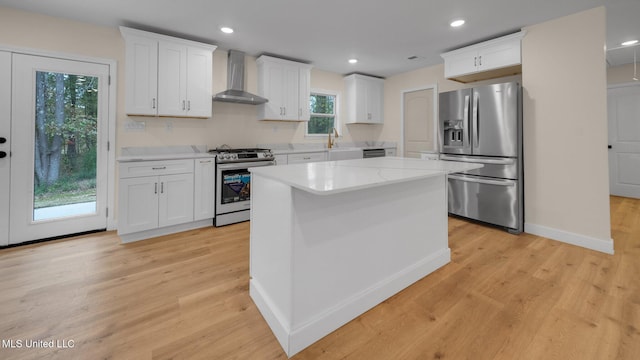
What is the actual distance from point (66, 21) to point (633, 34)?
6722 mm

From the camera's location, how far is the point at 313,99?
17.0 ft

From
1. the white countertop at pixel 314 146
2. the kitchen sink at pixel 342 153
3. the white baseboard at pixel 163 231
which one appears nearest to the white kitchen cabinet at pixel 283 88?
the white countertop at pixel 314 146

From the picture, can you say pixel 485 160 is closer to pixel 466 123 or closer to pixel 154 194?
pixel 466 123

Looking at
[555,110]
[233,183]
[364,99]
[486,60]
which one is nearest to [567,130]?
[555,110]

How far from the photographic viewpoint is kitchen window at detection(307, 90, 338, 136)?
5148 mm

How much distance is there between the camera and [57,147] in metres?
3.06

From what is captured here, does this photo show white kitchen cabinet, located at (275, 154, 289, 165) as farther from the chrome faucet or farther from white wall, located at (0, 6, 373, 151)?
the chrome faucet

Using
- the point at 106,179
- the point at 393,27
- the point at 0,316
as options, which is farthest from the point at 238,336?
the point at 393,27

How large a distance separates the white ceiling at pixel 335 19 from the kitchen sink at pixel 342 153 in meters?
1.59

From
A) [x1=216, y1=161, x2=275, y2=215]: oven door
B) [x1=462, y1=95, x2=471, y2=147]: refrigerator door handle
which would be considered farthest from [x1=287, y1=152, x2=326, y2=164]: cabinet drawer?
[x1=462, y1=95, x2=471, y2=147]: refrigerator door handle

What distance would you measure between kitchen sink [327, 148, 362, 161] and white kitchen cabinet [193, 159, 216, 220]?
1995mm

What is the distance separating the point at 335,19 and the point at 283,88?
1.52 m

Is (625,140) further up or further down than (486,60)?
further down

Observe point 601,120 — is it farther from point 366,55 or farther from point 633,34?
point 366,55
